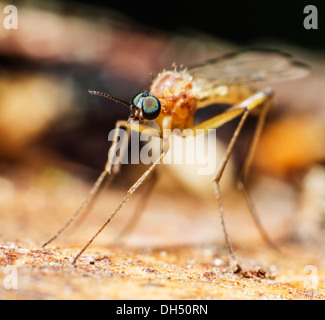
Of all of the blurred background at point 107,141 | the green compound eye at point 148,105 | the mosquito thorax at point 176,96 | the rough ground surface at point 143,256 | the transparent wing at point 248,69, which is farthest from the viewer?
the blurred background at point 107,141

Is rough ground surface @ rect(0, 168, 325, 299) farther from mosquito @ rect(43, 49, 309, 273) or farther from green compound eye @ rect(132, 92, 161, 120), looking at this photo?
green compound eye @ rect(132, 92, 161, 120)

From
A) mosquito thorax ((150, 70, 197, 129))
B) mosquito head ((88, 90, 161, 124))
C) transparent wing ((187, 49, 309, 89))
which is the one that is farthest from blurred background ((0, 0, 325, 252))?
mosquito head ((88, 90, 161, 124))

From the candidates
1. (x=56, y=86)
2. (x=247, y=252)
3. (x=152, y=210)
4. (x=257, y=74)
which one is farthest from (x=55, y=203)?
(x=257, y=74)

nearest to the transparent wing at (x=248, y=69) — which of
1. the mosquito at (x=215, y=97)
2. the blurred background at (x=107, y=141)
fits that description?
the mosquito at (x=215, y=97)

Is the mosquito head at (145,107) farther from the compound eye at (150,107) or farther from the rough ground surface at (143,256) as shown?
the rough ground surface at (143,256)

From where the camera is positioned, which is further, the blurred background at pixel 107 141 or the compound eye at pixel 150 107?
the blurred background at pixel 107 141
